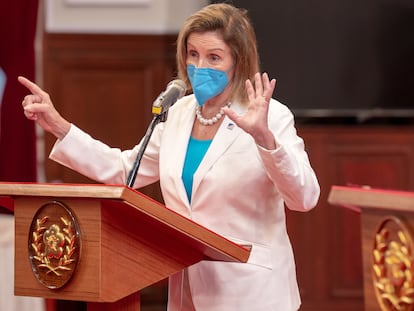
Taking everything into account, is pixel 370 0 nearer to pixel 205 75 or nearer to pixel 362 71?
pixel 362 71

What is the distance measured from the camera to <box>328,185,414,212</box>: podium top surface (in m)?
2.28

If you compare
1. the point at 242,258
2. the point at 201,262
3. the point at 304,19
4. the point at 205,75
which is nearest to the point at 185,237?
the point at 242,258

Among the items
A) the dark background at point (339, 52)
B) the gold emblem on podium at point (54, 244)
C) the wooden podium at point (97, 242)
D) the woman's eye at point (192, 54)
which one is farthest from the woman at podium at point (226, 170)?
the dark background at point (339, 52)

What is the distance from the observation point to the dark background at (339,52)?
5.62m

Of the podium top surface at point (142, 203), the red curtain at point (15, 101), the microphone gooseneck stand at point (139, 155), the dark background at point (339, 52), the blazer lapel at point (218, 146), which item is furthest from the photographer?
the dark background at point (339, 52)

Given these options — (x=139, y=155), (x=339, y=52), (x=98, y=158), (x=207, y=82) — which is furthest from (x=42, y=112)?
(x=339, y=52)

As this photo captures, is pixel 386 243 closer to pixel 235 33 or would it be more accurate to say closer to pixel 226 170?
pixel 226 170

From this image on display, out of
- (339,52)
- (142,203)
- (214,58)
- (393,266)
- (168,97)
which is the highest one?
(339,52)

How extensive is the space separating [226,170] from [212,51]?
1.11 ft

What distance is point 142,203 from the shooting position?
2227 millimetres

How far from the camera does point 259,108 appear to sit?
2.46 m

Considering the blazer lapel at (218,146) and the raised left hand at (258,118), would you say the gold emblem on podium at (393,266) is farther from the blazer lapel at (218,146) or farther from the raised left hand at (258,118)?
the blazer lapel at (218,146)

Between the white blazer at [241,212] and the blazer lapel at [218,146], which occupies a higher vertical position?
the blazer lapel at [218,146]

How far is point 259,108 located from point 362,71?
3314mm
